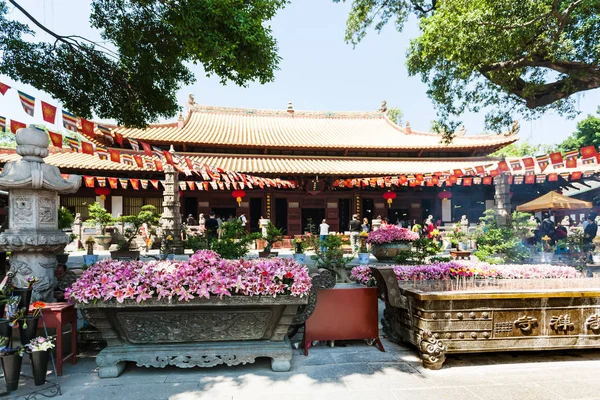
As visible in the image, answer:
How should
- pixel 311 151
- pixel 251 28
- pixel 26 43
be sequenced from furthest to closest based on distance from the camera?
pixel 311 151, pixel 26 43, pixel 251 28

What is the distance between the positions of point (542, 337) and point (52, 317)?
530 cm

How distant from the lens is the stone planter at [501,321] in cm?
359

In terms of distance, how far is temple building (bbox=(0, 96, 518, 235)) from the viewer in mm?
16203

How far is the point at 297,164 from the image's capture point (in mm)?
17359

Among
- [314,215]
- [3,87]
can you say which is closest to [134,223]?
[3,87]

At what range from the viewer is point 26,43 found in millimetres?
5613

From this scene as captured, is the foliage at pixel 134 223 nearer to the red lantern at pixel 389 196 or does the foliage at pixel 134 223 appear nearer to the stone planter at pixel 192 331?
the stone planter at pixel 192 331

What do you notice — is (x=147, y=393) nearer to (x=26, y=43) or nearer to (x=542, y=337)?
(x=542, y=337)

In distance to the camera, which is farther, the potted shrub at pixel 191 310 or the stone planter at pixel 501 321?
the stone planter at pixel 501 321

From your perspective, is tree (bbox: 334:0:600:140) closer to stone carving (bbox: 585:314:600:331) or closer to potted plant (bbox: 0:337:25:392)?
stone carving (bbox: 585:314:600:331)

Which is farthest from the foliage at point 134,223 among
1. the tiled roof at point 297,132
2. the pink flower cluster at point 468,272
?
the pink flower cluster at point 468,272

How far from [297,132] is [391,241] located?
1295 centimetres

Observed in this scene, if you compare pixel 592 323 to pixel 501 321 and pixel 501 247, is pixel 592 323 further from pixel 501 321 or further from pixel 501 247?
pixel 501 247

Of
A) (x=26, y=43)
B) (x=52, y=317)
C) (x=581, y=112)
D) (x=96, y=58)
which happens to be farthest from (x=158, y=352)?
(x=581, y=112)
